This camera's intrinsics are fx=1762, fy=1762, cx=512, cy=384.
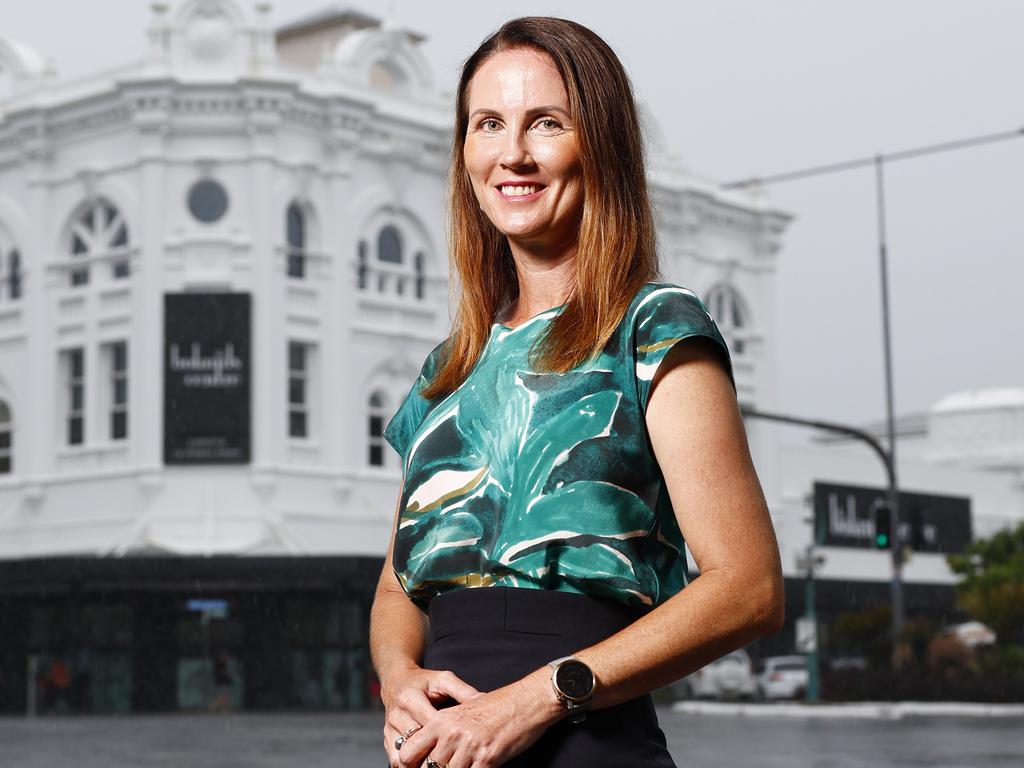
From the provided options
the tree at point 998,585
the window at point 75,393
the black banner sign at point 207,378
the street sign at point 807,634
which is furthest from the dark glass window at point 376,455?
the tree at point 998,585

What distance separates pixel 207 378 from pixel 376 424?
408 centimetres

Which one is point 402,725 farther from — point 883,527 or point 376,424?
point 376,424

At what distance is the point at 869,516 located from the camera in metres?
51.3

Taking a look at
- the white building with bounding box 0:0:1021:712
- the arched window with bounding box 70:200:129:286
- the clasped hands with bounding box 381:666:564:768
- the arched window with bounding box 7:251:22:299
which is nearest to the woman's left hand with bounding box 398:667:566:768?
the clasped hands with bounding box 381:666:564:768

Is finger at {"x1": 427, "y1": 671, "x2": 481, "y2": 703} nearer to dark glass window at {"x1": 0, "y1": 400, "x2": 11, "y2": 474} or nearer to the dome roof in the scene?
dark glass window at {"x1": 0, "y1": 400, "x2": 11, "y2": 474}

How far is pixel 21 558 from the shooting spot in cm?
3691

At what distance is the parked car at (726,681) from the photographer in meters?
41.3

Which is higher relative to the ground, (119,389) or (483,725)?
(119,389)

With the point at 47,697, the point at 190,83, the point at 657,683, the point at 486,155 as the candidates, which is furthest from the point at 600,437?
the point at 47,697

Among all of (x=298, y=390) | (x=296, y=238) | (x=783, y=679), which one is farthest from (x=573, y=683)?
(x=783, y=679)

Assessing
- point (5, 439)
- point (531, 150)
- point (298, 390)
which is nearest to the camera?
point (531, 150)

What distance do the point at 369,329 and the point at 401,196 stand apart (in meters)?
3.28

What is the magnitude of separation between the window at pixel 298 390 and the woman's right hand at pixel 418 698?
35.6m

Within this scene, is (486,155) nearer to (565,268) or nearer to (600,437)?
(565,268)
